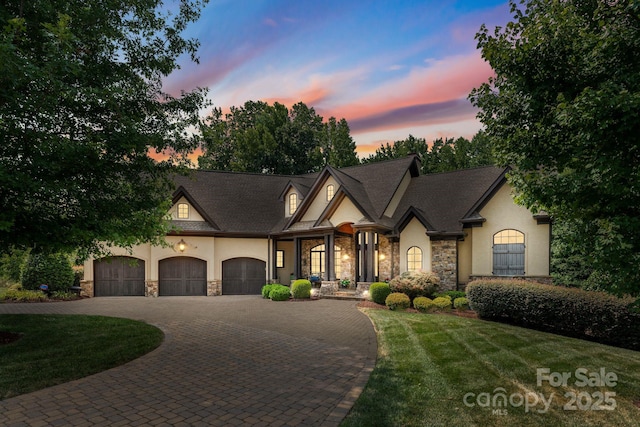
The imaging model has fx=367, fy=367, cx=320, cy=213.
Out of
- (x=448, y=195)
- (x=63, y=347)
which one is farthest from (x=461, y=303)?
Result: (x=63, y=347)

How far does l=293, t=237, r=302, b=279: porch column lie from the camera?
892 inches

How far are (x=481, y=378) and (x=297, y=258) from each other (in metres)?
16.7

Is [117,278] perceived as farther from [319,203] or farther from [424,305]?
[424,305]


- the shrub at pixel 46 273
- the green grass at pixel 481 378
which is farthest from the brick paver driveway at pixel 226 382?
the shrub at pixel 46 273

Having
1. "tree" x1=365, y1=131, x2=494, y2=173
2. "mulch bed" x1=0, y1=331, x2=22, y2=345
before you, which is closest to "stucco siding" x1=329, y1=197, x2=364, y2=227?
"mulch bed" x1=0, y1=331, x2=22, y2=345

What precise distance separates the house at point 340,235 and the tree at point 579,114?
1099 cm

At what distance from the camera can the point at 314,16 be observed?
13.7 meters

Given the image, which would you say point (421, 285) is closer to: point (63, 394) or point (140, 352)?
point (140, 352)

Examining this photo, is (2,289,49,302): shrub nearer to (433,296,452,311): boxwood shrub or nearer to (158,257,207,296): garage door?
(158,257,207,296): garage door

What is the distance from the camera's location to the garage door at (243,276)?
2358 centimetres

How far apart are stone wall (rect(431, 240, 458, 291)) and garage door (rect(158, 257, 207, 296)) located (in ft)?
45.4

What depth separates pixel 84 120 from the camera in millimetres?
8648

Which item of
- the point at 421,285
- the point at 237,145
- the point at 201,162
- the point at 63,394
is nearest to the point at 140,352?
the point at 63,394

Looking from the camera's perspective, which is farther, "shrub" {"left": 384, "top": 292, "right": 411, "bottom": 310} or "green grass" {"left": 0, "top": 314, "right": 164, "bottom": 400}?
"shrub" {"left": 384, "top": 292, "right": 411, "bottom": 310}
